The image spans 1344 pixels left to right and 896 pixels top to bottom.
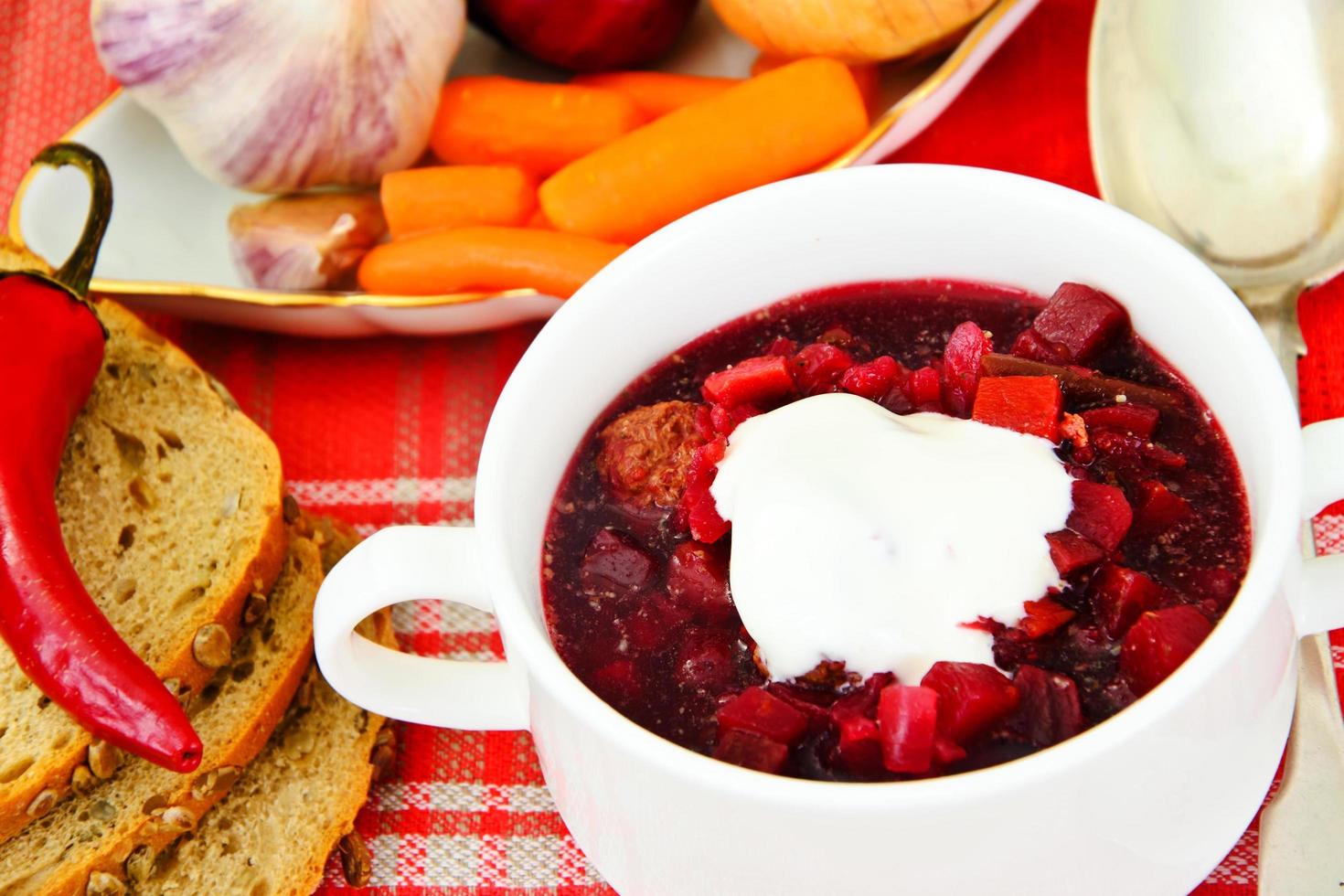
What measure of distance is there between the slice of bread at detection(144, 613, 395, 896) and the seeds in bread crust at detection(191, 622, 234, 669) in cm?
19

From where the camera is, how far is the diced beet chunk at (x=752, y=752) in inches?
62.3

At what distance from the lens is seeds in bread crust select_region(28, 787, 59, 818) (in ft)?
7.09

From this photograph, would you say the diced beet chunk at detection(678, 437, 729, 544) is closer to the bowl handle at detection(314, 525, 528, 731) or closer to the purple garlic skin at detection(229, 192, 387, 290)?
the bowl handle at detection(314, 525, 528, 731)

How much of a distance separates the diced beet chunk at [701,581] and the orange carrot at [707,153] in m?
1.31

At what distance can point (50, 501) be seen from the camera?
7.77 ft

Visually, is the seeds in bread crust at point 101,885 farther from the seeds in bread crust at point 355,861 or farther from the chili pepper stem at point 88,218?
the chili pepper stem at point 88,218

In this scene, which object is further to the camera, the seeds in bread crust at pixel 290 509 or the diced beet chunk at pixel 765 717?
the seeds in bread crust at pixel 290 509

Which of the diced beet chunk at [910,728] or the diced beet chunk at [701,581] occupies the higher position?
the diced beet chunk at [910,728]

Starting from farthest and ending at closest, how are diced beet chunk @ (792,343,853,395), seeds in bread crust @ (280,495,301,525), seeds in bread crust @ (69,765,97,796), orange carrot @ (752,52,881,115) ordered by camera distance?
1. orange carrot @ (752,52,881,115)
2. seeds in bread crust @ (280,495,301,525)
3. seeds in bread crust @ (69,765,97,796)
4. diced beet chunk @ (792,343,853,395)

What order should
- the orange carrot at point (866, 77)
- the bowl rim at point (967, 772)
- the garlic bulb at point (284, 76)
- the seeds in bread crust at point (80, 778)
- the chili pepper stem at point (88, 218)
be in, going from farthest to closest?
the orange carrot at point (866, 77), the garlic bulb at point (284, 76), the chili pepper stem at point (88, 218), the seeds in bread crust at point (80, 778), the bowl rim at point (967, 772)

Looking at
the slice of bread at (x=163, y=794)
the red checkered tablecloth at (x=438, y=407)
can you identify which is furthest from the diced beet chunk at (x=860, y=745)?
the slice of bread at (x=163, y=794)

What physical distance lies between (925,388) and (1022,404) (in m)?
0.16

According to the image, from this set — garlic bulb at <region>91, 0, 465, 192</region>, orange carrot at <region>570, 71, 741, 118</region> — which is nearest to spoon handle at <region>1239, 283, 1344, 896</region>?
orange carrot at <region>570, 71, 741, 118</region>

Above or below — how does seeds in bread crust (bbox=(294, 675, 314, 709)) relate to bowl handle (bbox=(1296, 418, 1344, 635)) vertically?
below
